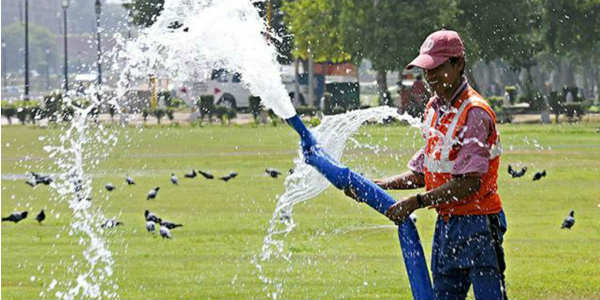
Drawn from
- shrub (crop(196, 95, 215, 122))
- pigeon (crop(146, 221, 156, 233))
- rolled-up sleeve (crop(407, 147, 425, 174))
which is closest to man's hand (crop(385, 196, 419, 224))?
rolled-up sleeve (crop(407, 147, 425, 174))

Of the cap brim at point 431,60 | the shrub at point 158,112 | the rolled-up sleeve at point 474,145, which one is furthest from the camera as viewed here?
the shrub at point 158,112

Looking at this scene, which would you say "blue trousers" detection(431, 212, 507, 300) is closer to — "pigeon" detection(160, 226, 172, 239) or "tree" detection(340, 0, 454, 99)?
"pigeon" detection(160, 226, 172, 239)

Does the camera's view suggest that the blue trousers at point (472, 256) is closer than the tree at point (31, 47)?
Yes

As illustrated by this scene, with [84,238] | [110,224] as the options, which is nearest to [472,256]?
[84,238]

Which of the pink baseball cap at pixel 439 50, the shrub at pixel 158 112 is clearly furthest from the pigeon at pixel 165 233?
the shrub at pixel 158 112

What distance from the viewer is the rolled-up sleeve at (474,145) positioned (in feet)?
23.2

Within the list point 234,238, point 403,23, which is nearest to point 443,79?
point 234,238

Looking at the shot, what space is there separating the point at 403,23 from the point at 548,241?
124 ft

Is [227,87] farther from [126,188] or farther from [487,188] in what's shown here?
[487,188]

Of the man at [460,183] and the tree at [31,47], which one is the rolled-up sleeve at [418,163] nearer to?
the man at [460,183]

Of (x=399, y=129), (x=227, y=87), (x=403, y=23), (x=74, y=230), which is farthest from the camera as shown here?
(x=227, y=87)

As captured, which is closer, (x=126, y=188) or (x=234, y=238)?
(x=234, y=238)

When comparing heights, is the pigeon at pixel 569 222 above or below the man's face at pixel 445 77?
below

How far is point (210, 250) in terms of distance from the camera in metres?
14.6
